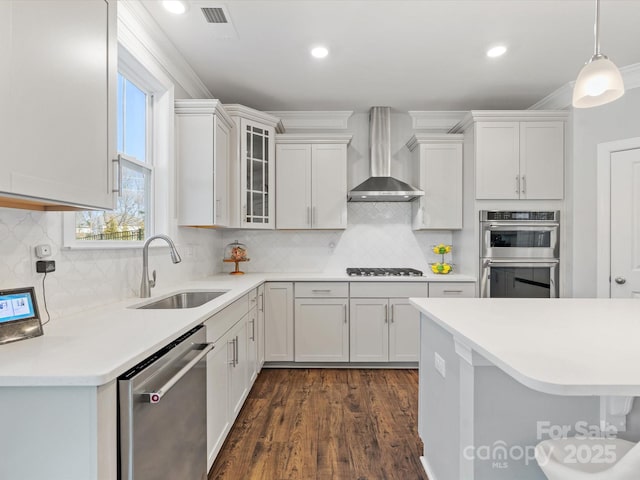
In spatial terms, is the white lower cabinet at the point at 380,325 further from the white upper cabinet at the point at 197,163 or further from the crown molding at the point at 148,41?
the crown molding at the point at 148,41

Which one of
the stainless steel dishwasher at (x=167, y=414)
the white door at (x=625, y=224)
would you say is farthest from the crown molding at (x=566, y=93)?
the stainless steel dishwasher at (x=167, y=414)

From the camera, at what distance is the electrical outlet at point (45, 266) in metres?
1.42

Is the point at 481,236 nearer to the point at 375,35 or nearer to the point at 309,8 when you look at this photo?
the point at 375,35

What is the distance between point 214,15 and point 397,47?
1.31 meters

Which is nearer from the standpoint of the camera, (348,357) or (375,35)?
(375,35)

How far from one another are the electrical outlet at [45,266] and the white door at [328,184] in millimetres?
2430

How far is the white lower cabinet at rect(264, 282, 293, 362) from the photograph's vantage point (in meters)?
3.35

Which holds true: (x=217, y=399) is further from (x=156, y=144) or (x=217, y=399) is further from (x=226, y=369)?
(x=156, y=144)

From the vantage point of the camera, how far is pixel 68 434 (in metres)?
0.89

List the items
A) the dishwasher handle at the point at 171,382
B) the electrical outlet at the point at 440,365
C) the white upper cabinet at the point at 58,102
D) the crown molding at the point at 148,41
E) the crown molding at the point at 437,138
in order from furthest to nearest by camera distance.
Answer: the crown molding at the point at 437,138 → the crown molding at the point at 148,41 → the electrical outlet at the point at 440,365 → the dishwasher handle at the point at 171,382 → the white upper cabinet at the point at 58,102

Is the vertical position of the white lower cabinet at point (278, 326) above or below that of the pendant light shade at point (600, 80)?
below

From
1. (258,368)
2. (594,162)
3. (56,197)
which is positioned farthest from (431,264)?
(56,197)

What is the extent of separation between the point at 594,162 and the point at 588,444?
9.75 ft

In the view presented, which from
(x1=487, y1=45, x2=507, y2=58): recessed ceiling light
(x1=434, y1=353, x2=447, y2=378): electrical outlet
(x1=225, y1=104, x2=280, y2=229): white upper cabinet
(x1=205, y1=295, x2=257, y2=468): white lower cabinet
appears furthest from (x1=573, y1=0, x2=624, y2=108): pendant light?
(x1=225, y1=104, x2=280, y2=229): white upper cabinet
